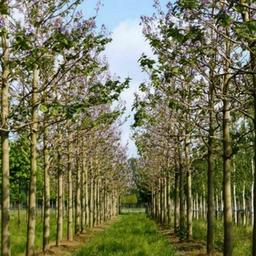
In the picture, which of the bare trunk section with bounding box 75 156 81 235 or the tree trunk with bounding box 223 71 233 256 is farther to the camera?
the bare trunk section with bounding box 75 156 81 235

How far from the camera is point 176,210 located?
3127 cm

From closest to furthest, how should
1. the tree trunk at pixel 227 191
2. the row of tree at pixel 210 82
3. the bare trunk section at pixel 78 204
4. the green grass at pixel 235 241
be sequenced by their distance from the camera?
the row of tree at pixel 210 82 < the tree trunk at pixel 227 191 < the green grass at pixel 235 241 < the bare trunk section at pixel 78 204

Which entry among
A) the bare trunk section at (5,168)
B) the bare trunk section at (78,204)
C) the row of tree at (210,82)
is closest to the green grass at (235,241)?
the row of tree at (210,82)

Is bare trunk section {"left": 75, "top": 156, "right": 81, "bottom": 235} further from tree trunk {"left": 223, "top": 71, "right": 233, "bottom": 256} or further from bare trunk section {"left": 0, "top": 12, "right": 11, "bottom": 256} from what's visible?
bare trunk section {"left": 0, "top": 12, "right": 11, "bottom": 256}

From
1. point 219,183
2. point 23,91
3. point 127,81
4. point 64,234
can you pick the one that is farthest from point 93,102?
point 219,183

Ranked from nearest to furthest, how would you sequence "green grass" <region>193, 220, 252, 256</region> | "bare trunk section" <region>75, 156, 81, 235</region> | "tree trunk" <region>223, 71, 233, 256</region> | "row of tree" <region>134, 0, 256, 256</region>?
"row of tree" <region>134, 0, 256, 256</region> < "tree trunk" <region>223, 71, 233, 256</region> < "green grass" <region>193, 220, 252, 256</region> < "bare trunk section" <region>75, 156, 81, 235</region>

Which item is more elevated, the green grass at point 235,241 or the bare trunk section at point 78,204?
the bare trunk section at point 78,204

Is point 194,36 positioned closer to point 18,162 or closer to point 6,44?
point 6,44

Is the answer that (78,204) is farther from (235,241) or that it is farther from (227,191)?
(227,191)

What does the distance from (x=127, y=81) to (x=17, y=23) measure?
10.5 ft

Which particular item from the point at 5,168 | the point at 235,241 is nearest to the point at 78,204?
the point at 235,241

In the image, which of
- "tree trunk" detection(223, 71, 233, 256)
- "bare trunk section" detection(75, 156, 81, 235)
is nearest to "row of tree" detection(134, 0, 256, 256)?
"tree trunk" detection(223, 71, 233, 256)

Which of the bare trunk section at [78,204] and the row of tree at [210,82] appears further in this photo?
the bare trunk section at [78,204]

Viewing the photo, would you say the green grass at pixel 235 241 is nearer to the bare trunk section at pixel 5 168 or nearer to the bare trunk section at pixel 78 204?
the bare trunk section at pixel 78 204
